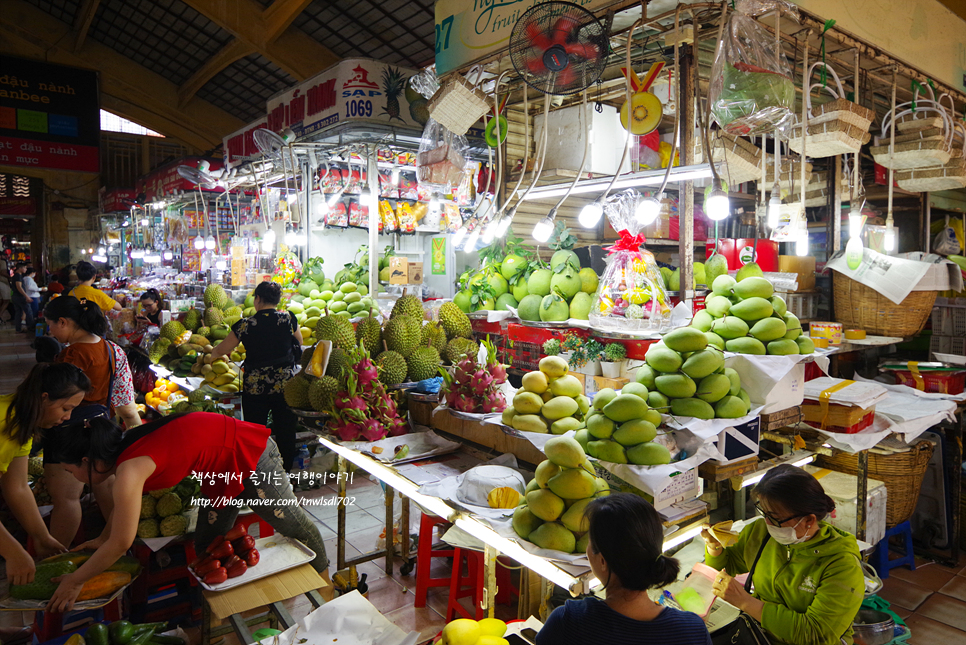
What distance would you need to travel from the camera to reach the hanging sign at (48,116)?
21.2 ft

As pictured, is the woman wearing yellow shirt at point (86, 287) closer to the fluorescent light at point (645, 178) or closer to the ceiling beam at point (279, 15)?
the ceiling beam at point (279, 15)

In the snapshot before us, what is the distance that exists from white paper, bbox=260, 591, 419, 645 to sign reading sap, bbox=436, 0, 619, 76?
2705 millimetres

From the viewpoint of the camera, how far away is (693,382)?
2.16 metres

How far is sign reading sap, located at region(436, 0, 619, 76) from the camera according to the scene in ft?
10.1

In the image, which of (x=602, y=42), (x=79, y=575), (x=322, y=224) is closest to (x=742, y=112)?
(x=602, y=42)

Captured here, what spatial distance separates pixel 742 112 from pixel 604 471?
1.56 meters

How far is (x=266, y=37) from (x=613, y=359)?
8.93 metres

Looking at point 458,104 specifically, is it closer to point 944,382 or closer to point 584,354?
point 584,354

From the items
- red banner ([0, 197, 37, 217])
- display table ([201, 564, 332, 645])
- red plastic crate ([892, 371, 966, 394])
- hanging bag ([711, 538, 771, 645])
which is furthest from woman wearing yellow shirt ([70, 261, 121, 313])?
red banner ([0, 197, 37, 217])

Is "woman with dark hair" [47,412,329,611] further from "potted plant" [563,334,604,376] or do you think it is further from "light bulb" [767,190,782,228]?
"light bulb" [767,190,782,228]

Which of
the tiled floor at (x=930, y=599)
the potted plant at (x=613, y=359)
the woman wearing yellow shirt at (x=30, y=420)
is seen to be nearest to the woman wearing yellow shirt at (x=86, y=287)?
the woman wearing yellow shirt at (x=30, y=420)

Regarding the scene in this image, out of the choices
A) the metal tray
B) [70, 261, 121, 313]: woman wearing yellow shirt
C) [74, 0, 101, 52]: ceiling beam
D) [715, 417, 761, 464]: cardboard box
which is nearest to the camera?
[715, 417, 761, 464]: cardboard box

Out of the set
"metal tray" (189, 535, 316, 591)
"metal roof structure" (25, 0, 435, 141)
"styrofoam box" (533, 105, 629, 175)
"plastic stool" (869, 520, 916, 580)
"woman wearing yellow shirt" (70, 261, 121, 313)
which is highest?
"metal roof structure" (25, 0, 435, 141)

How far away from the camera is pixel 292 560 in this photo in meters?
2.46
